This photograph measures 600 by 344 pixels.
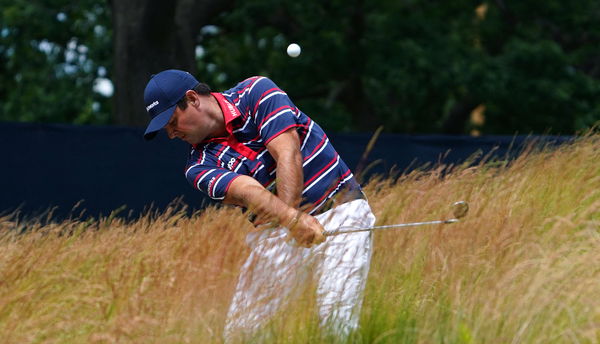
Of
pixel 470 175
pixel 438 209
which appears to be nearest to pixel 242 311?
pixel 438 209

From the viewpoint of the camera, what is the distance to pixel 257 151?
4.07m

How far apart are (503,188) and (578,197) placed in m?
0.68

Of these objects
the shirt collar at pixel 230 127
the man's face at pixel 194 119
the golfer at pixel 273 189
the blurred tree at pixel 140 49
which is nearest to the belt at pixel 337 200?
the golfer at pixel 273 189

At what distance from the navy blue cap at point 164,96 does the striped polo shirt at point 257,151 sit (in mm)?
185

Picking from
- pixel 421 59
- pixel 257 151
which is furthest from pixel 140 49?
pixel 257 151

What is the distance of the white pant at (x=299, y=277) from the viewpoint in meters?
3.70

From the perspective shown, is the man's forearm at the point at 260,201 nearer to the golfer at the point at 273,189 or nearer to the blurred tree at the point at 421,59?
the golfer at the point at 273,189

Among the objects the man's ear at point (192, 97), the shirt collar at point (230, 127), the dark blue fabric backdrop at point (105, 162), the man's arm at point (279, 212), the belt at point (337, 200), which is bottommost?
the dark blue fabric backdrop at point (105, 162)

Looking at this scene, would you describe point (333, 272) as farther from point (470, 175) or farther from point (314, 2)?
point (314, 2)

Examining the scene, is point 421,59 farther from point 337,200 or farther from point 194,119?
point 194,119

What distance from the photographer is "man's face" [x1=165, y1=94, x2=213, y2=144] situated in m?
3.97

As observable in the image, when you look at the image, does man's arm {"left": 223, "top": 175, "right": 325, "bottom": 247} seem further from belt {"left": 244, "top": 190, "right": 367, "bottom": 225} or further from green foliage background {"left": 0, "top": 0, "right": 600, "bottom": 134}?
green foliage background {"left": 0, "top": 0, "right": 600, "bottom": 134}

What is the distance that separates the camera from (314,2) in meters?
18.4

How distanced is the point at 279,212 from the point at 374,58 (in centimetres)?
1463
